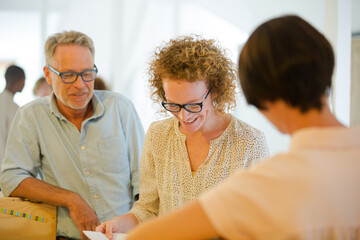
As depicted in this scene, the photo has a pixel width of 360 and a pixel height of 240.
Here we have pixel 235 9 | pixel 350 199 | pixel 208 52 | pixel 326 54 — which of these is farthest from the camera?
pixel 235 9

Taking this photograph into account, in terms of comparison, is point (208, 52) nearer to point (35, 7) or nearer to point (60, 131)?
point (60, 131)

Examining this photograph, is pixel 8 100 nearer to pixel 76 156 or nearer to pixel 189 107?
pixel 76 156

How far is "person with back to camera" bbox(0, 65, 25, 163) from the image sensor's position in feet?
11.3

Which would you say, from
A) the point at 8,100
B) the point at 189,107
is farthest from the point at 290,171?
the point at 8,100

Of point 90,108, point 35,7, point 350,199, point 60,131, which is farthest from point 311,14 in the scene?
point 35,7

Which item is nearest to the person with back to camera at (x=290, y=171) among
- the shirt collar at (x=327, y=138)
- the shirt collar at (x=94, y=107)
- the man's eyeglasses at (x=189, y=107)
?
the shirt collar at (x=327, y=138)

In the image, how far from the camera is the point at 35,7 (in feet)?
14.9

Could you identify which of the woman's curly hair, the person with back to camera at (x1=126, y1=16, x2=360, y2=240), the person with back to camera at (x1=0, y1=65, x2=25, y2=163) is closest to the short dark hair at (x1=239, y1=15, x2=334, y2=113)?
the person with back to camera at (x1=126, y1=16, x2=360, y2=240)

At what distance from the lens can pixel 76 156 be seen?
221 centimetres

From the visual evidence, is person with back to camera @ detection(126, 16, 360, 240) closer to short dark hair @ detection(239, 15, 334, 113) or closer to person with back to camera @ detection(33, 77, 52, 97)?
→ short dark hair @ detection(239, 15, 334, 113)

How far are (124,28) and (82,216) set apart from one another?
9.25 feet

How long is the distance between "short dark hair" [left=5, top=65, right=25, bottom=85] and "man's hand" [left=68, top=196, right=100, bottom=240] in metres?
2.10

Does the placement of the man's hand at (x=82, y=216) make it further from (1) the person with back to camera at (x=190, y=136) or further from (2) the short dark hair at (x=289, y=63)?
(2) the short dark hair at (x=289, y=63)

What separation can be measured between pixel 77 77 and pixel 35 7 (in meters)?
2.84
